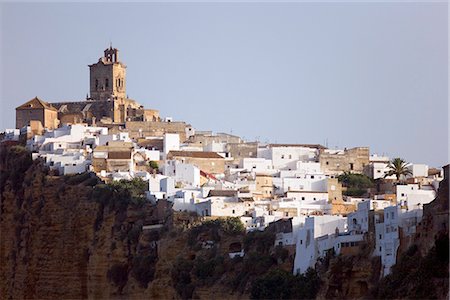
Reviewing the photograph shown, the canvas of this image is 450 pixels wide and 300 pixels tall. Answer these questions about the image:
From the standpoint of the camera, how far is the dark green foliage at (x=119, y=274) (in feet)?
210

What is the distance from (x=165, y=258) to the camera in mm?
60875

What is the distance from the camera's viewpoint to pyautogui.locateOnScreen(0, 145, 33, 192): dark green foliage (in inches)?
2896

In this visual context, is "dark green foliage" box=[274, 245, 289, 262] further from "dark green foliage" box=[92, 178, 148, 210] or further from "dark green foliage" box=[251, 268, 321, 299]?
"dark green foliage" box=[92, 178, 148, 210]

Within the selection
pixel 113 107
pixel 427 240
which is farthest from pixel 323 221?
pixel 113 107

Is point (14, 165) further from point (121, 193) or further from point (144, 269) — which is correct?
point (144, 269)

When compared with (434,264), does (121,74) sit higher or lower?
higher

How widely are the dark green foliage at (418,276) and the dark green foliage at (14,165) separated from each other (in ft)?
89.8

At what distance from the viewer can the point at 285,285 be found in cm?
5350

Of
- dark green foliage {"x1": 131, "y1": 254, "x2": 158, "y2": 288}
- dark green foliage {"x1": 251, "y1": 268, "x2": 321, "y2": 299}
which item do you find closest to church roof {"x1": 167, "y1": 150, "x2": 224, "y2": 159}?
dark green foliage {"x1": 131, "y1": 254, "x2": 158, "y2": 288}

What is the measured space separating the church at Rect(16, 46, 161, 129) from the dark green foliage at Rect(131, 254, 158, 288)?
19066 millimetres

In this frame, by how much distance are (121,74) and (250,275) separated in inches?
1184

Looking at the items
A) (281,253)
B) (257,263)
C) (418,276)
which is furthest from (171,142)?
(418,276)

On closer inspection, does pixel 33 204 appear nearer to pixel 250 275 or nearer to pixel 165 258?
pixel 165 258

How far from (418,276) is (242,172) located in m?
26.2
